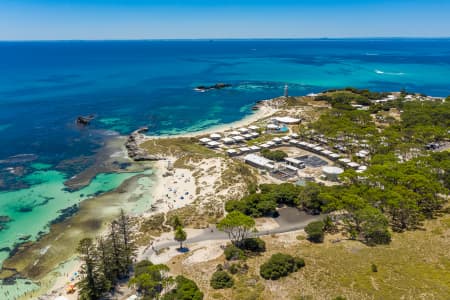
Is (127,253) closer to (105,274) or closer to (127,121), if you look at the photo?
(105,274)

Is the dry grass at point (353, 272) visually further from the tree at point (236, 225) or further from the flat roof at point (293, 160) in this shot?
the flat roof at point (293, 160)

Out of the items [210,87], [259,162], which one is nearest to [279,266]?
[259,162]

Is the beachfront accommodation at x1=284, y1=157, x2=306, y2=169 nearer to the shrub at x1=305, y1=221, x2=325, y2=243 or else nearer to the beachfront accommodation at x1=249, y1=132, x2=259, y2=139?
the beachfront accommodation at x1=249, y1=132, x2=259, y2=139

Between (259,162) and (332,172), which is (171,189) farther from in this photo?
(332,172)

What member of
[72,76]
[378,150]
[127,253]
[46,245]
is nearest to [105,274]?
[127,253]

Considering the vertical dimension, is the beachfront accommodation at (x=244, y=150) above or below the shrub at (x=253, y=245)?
above

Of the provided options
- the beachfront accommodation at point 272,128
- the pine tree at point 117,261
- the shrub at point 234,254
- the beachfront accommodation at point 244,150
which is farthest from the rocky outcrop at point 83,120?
the shrub at point 234,254
